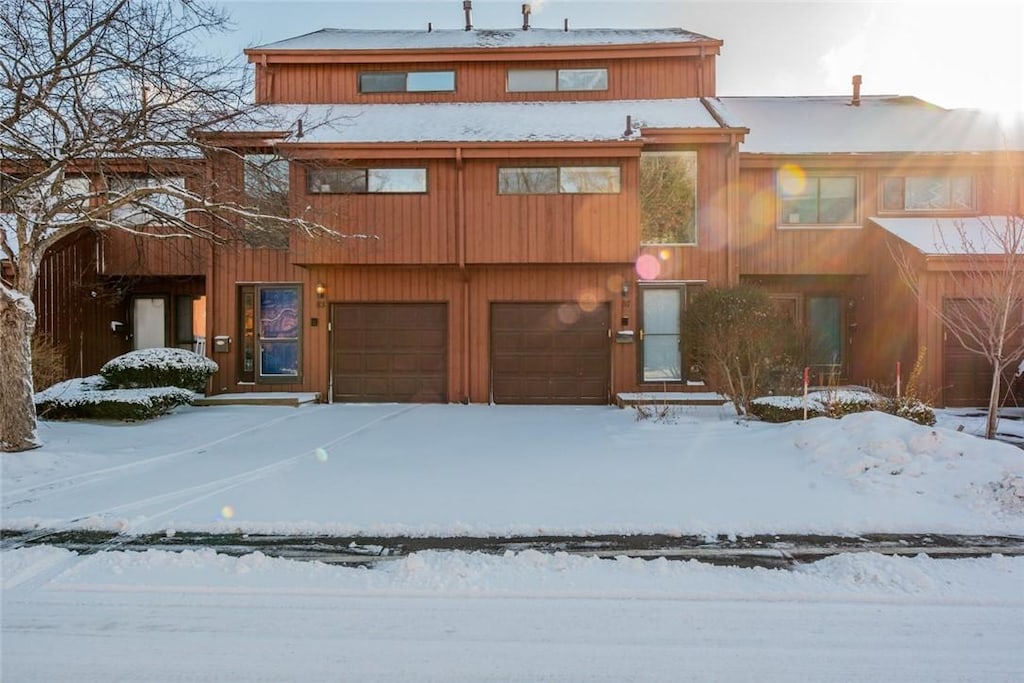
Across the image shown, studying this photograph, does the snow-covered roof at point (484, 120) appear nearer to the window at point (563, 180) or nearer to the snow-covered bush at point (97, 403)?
the window at point (563, 180)

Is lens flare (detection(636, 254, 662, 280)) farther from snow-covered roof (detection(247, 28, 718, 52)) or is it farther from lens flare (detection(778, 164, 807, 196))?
snow-covered roof (detection(247, 28, 718, 52))

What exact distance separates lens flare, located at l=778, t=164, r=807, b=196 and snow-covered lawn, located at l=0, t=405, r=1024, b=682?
8.03 m

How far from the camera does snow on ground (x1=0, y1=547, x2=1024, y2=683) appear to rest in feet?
9.30

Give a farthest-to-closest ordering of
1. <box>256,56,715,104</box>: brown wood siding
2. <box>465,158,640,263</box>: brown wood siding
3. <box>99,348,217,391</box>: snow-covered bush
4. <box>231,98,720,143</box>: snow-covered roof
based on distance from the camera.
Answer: <box>256,56,715,104</box>: brown wood siding < <box>231,98,720,143</box>: snow-covered roof < <box>465,158,640,263</box>: brown wood siding < <box>99,348,217,391</box>: snow-covered bush

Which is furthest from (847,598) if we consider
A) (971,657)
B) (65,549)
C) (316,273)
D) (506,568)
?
(316,273)

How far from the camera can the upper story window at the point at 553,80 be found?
1419cm

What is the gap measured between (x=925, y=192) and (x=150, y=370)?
1688 centimetres

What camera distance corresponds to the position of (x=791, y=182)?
43.2 feet

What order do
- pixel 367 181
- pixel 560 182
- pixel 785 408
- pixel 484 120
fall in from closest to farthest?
1. pixel 785 408
2. pixel 560 182
3. pixel 367 181
4. pixel 484 120

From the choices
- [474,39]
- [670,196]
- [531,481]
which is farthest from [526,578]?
[474,39]

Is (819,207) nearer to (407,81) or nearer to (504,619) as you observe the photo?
(407,81)

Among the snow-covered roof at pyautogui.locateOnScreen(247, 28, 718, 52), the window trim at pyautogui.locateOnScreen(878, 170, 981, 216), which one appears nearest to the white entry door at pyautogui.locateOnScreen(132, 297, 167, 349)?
the snow-covered roof at pyautogui.locateOnScreen(247, 28, 718, 52)

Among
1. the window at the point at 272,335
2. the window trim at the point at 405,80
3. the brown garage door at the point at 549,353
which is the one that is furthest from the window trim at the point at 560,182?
the window at the point at 272,335

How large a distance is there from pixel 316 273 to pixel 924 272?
40.7 ft
